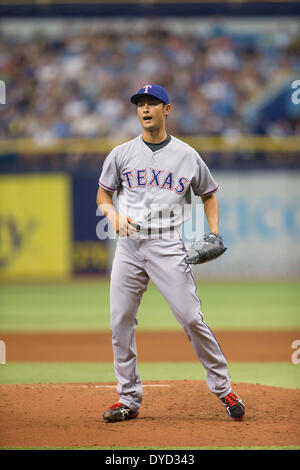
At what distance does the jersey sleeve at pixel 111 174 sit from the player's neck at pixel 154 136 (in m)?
0.20

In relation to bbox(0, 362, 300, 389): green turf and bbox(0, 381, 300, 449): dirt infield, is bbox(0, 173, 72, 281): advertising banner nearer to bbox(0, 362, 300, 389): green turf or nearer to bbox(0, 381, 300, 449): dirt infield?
bbox(0, 362, 300, 389): green turf

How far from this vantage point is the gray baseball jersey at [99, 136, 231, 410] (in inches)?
167

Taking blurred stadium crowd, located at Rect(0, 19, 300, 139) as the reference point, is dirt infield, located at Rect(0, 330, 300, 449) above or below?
below

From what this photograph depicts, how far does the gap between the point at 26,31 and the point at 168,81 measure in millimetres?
4005

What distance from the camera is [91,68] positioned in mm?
17250

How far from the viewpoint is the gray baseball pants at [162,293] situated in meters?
4.23

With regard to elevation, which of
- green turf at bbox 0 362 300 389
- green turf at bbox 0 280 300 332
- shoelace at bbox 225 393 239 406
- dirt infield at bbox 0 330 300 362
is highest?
shoelace at bbox 225 393 239 406

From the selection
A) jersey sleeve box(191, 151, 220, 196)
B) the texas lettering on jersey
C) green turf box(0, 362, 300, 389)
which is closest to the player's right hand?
the texas lettering on jersey

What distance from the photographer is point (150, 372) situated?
621cm

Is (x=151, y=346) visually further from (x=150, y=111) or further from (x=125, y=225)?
(x=150, y=111)

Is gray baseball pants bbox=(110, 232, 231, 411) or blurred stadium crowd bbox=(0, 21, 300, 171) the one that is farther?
blurred stadium crowd bbox=(0, 21, 300, 171)

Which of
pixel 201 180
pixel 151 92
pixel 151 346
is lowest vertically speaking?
pixel 151 346

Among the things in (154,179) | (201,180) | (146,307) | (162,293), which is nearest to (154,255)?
(162,293)

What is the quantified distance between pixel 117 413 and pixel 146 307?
6.77m
